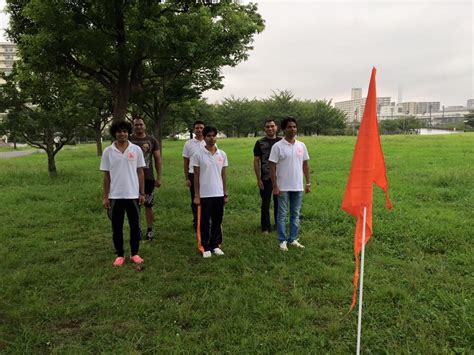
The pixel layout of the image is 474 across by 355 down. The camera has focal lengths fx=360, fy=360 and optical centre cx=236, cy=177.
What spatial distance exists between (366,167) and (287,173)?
6.31 feet

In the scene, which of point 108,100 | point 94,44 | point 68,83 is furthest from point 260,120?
point 94,44

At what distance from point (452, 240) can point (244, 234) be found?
9.75 ft

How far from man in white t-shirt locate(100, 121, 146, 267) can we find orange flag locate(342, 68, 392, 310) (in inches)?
101

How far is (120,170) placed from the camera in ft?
14.2

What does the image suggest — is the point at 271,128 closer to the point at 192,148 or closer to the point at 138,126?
the point at 192,148

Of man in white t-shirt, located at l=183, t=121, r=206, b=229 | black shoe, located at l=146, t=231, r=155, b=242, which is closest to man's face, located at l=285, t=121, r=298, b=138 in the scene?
man in white t-shirt, located at l=183, t=121, r=206, b=229

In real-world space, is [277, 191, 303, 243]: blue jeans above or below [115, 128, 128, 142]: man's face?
below

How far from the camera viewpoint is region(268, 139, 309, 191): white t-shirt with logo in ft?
16.0

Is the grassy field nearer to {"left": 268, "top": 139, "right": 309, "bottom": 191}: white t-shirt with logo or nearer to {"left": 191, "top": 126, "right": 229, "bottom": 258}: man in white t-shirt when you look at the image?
{"left": 191, "top": 126, "right": 229, "bottom": 258}: man in white t-shirt

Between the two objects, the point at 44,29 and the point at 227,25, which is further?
the point at 227,25

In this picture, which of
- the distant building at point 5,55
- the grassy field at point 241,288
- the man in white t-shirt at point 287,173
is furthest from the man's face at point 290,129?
the distant building at point 5,55

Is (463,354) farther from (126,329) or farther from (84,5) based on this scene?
(84,5)

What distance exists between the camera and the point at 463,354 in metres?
2.69

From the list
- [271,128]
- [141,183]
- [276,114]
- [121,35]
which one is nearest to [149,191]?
[141,183]
